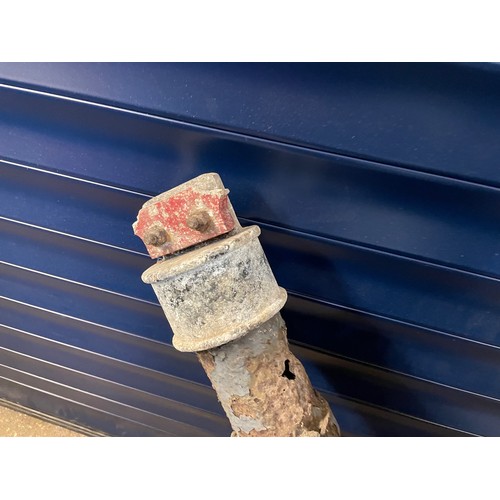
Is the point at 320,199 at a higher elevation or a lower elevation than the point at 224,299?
higher

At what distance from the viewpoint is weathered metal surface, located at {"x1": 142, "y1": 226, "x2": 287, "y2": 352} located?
101 centimetres

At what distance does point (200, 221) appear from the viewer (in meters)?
1.03

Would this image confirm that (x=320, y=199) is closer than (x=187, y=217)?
No

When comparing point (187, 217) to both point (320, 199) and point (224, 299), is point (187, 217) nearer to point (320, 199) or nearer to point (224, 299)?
point (224, 299)

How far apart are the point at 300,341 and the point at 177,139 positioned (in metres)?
0.85

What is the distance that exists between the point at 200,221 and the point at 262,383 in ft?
1.38

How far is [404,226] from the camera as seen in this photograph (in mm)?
1232

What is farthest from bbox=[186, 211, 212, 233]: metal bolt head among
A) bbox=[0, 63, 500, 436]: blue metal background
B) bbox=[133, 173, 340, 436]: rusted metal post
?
bbox=[0, 63, 500, 436]: blue metal background

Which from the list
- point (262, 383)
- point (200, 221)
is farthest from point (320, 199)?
point (262, 383)

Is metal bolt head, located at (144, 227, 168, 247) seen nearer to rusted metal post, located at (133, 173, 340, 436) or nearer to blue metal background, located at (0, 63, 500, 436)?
rusted metal post, located at (133, 173, 340, 436)

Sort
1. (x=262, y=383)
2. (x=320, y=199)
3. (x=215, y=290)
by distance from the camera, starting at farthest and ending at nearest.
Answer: (x=320, y=199) → (x=262, y=383) → (x=215, y=290)

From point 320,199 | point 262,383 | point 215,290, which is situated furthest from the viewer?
point 320,199

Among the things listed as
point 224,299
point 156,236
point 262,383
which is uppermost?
point 156,236

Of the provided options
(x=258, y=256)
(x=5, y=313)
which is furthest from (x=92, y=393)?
(x=258, y=256)
